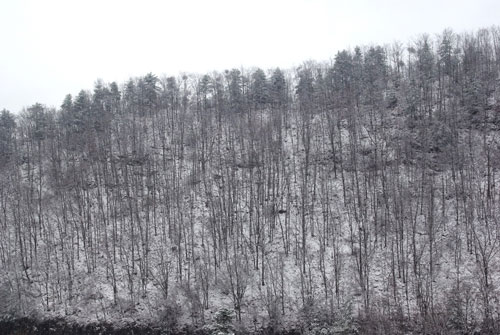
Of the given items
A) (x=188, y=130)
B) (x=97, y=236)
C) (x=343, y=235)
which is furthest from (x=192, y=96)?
(x=343, y=235)

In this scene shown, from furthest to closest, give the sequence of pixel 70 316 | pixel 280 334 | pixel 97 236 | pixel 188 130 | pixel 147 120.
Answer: pixel 147 120, pixel 188 130, pixel 97 236, pixel 70 316, pixel 280 334

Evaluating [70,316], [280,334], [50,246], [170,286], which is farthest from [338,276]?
[50,246]

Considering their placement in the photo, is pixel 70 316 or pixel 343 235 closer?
pixel 70 316

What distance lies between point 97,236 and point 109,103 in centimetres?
3196

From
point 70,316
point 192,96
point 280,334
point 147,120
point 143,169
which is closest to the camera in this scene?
point 280,334

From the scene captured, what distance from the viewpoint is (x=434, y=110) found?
48000mm

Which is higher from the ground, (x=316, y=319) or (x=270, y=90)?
(x=270, y=90)

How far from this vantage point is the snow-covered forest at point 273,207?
27.1m

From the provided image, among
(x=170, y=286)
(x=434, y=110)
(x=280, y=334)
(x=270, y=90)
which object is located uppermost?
(x=270, y=90)

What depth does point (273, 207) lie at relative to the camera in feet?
119

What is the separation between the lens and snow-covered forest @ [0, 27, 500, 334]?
27.1 m

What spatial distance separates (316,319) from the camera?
2591 cm

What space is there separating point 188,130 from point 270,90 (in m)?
15.4

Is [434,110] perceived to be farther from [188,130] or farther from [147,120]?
[147,120]
